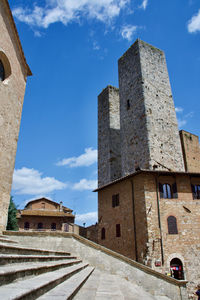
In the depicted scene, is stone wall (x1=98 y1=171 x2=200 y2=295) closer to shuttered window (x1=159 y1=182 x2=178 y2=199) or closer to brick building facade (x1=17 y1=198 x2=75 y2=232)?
shuttered window (x1=159 y1=182 x2=178 y2=199)

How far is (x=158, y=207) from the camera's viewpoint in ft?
43.7

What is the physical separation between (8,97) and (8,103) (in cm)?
29

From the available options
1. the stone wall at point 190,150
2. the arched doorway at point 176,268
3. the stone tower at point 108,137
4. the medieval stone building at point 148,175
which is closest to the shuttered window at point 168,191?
the medieval stone building at point 148,175

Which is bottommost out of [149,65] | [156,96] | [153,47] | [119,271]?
[119,271]

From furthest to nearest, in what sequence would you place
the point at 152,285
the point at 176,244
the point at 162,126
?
the point at 162,126 → the point at 176,244 → the point at 152,285

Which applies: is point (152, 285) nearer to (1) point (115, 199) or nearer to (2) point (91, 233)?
(1) point (115, 199)

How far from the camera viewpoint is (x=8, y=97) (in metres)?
9.91

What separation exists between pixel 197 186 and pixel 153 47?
14338 millimetres

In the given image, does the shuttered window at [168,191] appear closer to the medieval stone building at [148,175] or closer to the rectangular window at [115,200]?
the medieval stone building at [148,175]

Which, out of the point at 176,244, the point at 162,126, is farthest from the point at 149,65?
the point at 176,244

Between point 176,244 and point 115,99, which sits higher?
point 115,99

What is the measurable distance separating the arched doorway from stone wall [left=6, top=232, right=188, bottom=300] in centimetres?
301

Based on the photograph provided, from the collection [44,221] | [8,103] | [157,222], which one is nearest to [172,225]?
[157,222]

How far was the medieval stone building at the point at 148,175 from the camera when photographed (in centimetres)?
1269
